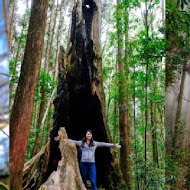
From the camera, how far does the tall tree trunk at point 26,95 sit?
1.81 metres

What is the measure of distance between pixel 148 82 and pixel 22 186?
1.34 meters

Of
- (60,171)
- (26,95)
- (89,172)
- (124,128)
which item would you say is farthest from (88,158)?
(26,95)

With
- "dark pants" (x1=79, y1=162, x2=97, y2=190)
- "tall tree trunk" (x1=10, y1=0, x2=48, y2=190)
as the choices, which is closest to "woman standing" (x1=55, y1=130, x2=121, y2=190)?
"dark pants" (x1=79, y1=162, x2=97, y2=190)

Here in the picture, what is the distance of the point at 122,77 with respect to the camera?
7.85 feet

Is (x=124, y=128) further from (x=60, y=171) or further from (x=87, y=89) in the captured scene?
(x=60, y=171)

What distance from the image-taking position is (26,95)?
75.8 inches

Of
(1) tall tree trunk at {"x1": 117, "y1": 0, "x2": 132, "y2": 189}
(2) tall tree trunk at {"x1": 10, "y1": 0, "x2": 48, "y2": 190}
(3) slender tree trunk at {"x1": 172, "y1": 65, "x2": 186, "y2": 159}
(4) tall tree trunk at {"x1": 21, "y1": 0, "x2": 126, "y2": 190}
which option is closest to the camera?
(2) tall tree trunk at {"x1": 10, "y1": 0, "x2": 48, "y2": 190}

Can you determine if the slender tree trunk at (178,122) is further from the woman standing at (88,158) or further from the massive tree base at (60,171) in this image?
the massive tree base at (60,171)

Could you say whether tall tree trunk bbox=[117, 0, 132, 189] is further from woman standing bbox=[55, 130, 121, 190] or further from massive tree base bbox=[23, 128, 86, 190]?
massive tree base bbox=[23, 128, 86, 190]

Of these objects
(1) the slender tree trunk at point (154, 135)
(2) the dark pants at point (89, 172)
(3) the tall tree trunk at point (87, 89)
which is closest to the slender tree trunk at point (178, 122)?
(1) the slender tree trunk at point (154, 135)

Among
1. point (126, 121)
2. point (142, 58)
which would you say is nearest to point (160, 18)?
point (142, 58)

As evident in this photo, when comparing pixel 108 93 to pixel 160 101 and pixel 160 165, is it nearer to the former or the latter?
pixel 160 101

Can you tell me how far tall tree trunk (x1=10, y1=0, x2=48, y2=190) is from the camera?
181cm

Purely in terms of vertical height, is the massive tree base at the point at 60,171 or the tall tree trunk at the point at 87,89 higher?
the tall tree trunk at the point at 87,89
